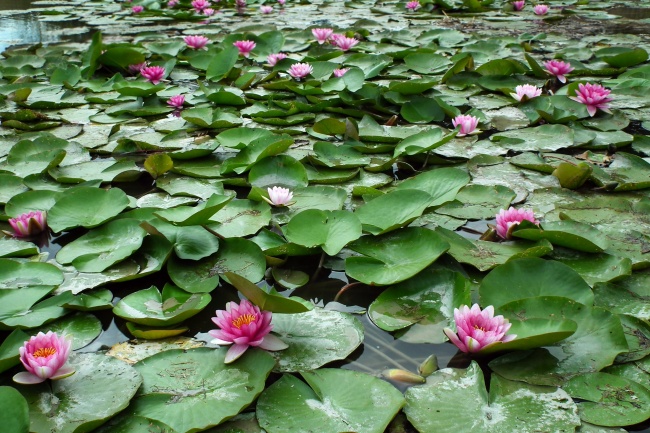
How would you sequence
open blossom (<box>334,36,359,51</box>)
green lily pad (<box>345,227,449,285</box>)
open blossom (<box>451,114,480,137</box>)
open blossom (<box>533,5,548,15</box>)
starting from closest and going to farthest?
green lily pad (<box>345,227,449,285</box>) → open blossom (<box>451,114,480,137</box>) → open blossom (<box>334,36,359,51</box>) → open blossom (<box>533,5,548,15</box>)

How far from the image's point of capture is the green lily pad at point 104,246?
149 cm

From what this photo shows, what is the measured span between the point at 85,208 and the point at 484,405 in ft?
4.30

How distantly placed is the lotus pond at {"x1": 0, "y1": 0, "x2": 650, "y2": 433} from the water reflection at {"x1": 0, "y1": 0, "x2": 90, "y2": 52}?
1.70 meters

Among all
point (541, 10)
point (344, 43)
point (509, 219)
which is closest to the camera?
point (509, 219)

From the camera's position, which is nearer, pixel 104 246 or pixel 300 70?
pixel 104 246

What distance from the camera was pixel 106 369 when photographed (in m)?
1.13

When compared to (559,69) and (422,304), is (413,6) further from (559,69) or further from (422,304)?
(422,304)

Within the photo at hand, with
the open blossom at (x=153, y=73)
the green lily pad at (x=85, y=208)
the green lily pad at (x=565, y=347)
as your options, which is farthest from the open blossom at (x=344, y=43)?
the green lily pad at (x=565, y=347)

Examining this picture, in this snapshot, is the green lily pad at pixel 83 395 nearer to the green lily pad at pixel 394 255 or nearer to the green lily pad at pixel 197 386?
the green lily pad at pixel 197 386

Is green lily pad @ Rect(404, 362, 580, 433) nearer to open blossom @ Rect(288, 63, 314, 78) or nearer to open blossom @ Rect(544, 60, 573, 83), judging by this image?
open blossom @ Rect(288, 63, 314, 78)

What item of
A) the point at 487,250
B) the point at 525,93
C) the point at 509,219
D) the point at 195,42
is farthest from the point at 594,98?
the point at 195,42

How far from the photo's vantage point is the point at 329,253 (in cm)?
145

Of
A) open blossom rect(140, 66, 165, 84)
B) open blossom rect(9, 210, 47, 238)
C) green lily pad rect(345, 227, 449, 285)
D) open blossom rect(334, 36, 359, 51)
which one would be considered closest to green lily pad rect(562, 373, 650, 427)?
green lily pad rect(345, 227, 449, 285)

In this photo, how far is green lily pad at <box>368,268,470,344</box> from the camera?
125 centimetres
